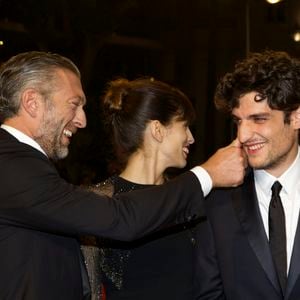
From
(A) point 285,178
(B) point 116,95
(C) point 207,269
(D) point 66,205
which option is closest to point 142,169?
(B) point 116,95

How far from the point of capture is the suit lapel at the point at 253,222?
2189 mm

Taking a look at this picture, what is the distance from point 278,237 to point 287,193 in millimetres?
197

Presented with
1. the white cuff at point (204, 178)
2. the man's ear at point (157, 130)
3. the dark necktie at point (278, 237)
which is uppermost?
the man's ear at point (157, 130)

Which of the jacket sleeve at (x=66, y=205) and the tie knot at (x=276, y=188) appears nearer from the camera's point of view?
the jacket sleeve at (x=66, y=205)

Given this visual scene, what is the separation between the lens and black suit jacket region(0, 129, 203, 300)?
1884mm

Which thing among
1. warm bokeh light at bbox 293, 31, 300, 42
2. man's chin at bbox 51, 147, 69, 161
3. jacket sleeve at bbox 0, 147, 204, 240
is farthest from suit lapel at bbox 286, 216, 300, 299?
warm bokeh light at bbox 293, 31, 300, 42

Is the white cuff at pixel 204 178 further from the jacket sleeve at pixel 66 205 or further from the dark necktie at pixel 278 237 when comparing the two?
the dark necktie at pixel 278 237

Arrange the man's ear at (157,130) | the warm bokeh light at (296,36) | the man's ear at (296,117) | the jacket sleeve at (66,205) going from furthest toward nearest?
the warm bokeh light at (296,36) → the man's ear at (157,130) → the man's ear at (296,117) → the jacket sleeve at (66,205)

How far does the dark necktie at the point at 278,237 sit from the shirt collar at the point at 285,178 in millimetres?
61

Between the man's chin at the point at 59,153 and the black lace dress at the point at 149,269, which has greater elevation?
the man's chin at the point at 59,153

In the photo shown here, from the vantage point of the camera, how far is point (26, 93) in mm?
2064

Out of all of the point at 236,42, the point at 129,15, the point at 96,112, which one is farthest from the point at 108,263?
the point at 236,42

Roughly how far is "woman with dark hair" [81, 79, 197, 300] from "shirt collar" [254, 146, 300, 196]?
0.35 meters

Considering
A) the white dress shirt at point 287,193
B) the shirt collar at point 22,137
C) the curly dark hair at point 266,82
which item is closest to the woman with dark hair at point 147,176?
the curly dark hair at point 266,82
